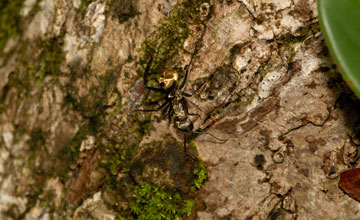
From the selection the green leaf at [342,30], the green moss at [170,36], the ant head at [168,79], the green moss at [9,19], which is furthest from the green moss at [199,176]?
the green moss at [9,19]

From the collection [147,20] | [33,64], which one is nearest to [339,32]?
[147,20]

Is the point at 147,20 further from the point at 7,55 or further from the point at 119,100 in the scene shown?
the point at 7,55

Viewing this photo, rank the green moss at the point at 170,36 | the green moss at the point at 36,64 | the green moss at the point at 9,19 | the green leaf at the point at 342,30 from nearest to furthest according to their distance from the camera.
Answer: the green leaf at the point at 342,30, the green moss at the point at 170,36, the green moss at the point at 36,64, the green moss at the point at 9,19

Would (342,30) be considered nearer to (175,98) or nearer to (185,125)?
(185,125)

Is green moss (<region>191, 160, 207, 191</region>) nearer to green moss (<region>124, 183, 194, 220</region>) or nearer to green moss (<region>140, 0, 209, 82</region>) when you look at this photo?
green moss (<region>124, 183, 194, 220</region>)

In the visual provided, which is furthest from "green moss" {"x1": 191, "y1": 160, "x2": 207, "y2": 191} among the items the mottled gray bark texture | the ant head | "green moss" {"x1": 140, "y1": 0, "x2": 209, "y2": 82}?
"green moss" {"x1": 140, "y1": 0, "x2": 209, "y2": 82}

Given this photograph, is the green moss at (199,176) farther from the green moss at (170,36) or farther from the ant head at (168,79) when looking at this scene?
the green moss at (170,36)
